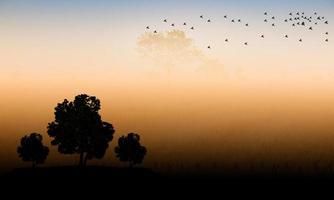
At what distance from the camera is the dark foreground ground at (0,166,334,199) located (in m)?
133

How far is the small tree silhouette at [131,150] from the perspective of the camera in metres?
157

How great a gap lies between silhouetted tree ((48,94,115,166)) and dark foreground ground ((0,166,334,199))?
5.10 metres

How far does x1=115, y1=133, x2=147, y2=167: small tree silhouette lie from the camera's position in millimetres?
156750

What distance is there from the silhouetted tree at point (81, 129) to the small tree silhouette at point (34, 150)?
12.5 metres

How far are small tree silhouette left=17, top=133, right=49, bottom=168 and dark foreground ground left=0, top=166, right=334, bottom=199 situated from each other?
578cm

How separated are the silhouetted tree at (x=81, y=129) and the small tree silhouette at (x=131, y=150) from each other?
451 inches

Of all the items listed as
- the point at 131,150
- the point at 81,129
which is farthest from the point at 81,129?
the point at 131,150

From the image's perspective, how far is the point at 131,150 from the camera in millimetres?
157250

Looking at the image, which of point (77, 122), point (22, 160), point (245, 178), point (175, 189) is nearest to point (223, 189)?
point (175, 189)

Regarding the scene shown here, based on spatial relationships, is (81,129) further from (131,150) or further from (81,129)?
(131,150)

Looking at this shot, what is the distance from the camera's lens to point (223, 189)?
14312cm

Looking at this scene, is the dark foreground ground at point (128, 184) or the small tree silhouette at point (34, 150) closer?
the dark foreground ground at point (128, 184)

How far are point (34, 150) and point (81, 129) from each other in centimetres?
2003

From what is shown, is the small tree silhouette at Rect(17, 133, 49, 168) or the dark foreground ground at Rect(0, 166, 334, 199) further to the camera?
the small tree silhouette at Rect(17, 133, 49, 168)
